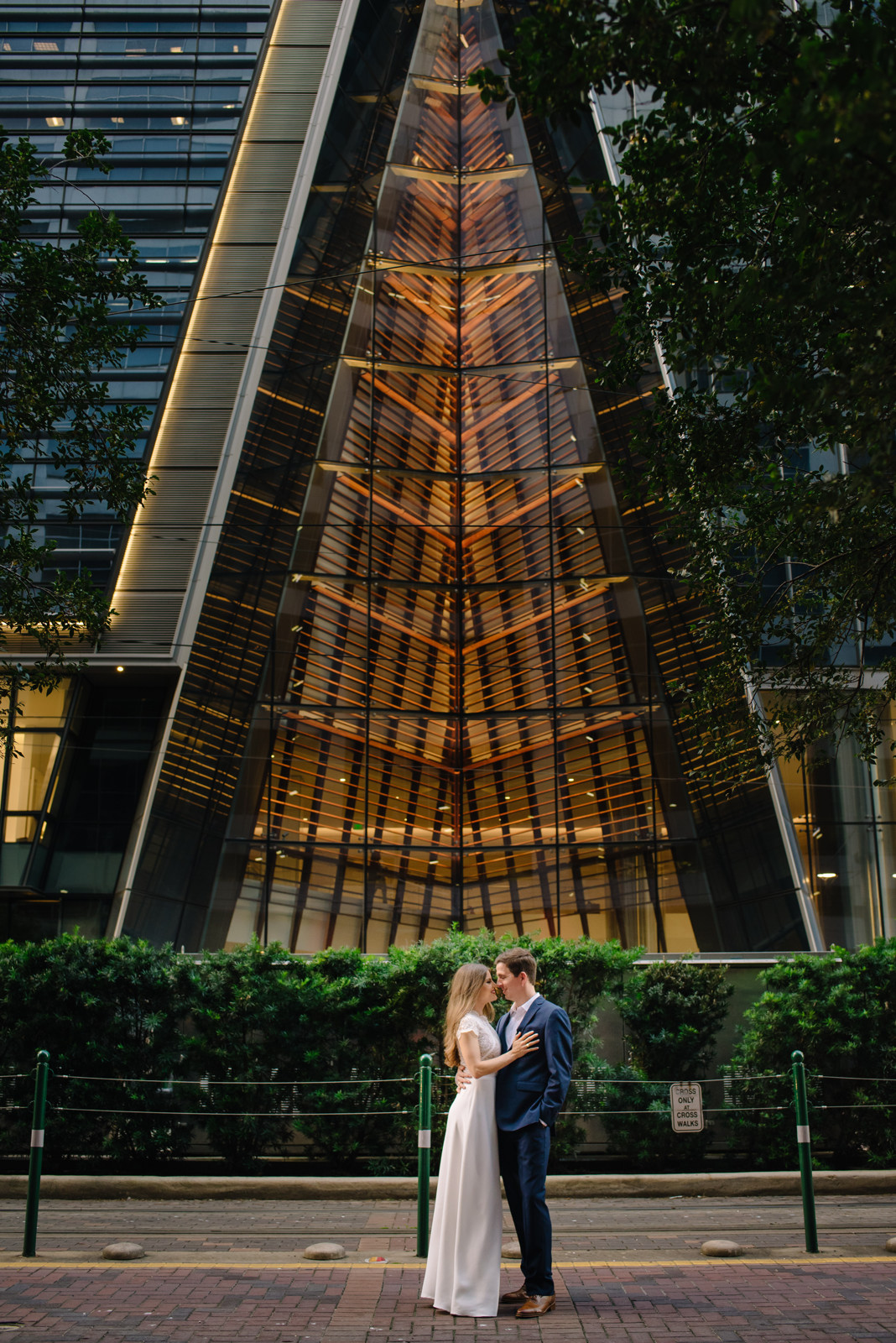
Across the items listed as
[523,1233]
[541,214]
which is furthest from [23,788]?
[523,1233]

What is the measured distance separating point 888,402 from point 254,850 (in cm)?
1725

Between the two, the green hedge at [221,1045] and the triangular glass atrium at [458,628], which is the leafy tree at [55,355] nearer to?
the green hedge at [221,1045]

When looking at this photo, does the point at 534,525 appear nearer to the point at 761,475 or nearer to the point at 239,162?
the point at 239,162

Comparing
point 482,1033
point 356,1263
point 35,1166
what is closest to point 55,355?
point 35,1166

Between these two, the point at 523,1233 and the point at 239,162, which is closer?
the point at 523,1233

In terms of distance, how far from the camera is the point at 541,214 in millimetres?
23875

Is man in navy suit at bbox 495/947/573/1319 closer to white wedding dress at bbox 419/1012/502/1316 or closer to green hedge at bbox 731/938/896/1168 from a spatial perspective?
white wedding dress at bbox 419/1012/502/1316

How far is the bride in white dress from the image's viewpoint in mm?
6156

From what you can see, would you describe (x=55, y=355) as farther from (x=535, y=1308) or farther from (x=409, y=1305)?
(x=535, y=1308)

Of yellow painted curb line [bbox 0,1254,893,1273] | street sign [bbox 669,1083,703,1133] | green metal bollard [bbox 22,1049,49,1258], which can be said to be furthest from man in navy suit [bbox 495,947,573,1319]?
street sign [bbox 669,1083,703,1133]

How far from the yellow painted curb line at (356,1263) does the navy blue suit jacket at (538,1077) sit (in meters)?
1.95

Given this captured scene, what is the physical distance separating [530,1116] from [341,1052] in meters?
6.96

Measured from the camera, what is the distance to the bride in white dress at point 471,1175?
20.2 ft

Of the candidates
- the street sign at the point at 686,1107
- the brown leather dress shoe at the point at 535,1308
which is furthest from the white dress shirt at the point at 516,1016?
the street sign at the point at 686,1107
